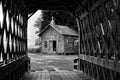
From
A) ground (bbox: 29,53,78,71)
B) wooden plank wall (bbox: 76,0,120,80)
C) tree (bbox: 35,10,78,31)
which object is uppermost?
tree (bbox: 35,10,78,31)

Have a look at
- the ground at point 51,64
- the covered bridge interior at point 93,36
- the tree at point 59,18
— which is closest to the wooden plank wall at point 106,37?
the covered bridge interior at point 93,36

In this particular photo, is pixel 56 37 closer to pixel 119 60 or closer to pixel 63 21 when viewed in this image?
pixel 63 21

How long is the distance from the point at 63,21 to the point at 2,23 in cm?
3737

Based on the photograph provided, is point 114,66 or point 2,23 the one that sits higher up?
point 2,23

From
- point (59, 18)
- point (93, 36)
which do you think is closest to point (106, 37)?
point (93, 36)

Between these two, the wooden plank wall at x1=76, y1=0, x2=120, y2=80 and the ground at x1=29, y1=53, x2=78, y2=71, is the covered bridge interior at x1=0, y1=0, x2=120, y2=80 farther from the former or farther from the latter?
the ground at x1=29, y1=53, x2=78, y2=71

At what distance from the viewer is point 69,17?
39.6 meters

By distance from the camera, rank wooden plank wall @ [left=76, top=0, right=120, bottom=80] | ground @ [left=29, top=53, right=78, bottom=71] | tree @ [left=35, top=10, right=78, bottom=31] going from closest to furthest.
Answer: wooden plank wall @ [left=76, top=0, right=120, bottom=80], ground @ [left=29, top=53, right=78, bottom=71], tree @ [left=35, top=10, right=78, bottom=31]

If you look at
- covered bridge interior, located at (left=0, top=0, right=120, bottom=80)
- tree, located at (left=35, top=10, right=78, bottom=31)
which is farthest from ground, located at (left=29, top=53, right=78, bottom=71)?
tree, located at (left=35, top=10, right=78, bottom=31)

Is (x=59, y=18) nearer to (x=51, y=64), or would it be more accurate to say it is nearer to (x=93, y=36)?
(x=51, y=64)

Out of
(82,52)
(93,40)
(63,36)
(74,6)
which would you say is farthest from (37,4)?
(63,36)

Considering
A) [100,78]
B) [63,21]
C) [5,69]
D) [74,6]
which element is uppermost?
[63,21]

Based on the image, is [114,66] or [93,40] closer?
[114,66]

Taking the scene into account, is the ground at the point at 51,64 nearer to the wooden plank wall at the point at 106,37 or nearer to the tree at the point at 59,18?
A: the wooden plank wall at the point at 106,37
